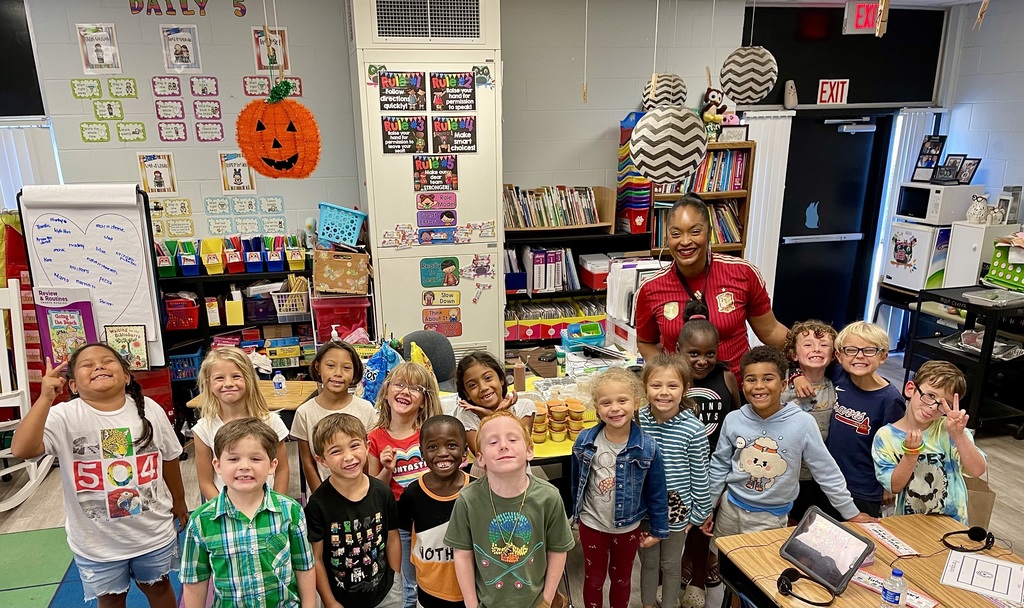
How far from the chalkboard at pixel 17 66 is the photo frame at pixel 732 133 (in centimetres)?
475

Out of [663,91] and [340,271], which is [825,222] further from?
[340,271]

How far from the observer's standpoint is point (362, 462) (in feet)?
6.31

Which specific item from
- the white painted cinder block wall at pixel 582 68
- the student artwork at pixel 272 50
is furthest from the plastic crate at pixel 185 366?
the white painted cinder block wall at pixel 582 68

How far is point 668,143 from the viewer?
2.37m

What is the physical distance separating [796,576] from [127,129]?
4647 mm

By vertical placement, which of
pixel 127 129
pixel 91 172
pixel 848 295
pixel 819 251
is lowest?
pixel 848 295

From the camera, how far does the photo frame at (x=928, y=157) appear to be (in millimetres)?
5441

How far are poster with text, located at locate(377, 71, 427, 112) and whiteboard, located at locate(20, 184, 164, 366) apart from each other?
1541 mm

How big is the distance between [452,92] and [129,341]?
8.04 ft

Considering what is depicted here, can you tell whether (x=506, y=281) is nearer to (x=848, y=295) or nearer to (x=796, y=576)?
(x=796, y=576)

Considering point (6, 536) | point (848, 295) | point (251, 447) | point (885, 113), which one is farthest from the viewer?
point (848, 295)

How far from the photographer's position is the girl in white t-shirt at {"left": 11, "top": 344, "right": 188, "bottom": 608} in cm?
206

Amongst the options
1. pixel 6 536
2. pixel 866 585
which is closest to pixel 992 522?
pixel 866 585

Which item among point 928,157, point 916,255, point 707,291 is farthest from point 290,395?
point 928,157
